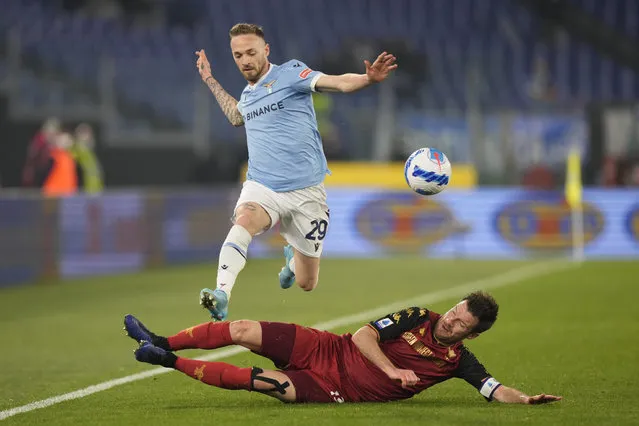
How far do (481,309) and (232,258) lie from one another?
1918 mm

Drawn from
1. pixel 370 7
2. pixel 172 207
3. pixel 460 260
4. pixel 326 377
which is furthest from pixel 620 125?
pixel 326 377

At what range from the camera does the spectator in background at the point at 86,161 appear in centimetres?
2397

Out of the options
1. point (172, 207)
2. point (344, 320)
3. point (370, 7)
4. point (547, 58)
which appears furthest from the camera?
point (370, 7)

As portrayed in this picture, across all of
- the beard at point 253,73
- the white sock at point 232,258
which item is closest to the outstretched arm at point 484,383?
the white sock at point 232,258

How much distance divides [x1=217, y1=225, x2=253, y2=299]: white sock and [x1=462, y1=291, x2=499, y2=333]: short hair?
5.49 feet

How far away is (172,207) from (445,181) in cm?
1207

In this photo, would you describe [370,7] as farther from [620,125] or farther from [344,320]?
[344,320]

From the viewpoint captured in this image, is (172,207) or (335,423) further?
(172,207)

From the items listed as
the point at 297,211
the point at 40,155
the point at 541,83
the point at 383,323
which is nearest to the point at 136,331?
the point at 383,323

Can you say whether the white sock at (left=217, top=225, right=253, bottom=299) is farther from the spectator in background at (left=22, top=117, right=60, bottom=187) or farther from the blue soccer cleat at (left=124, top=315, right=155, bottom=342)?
the spectator in background at (left=22, top=117, right=60, bottom=187)

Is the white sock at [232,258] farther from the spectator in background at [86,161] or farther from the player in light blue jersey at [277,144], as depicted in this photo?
the spectator in background at [86,161]

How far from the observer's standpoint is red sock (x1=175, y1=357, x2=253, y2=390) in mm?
7062

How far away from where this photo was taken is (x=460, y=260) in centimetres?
2173

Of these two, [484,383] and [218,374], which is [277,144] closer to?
[218,374]
